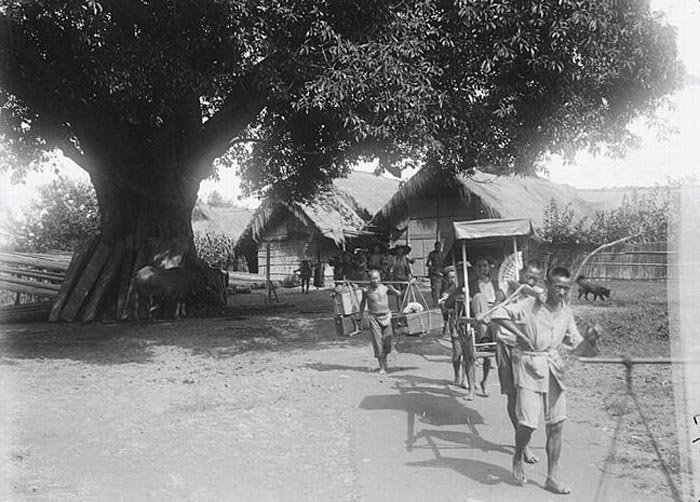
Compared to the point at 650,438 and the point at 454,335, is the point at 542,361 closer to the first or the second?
the point at 650,438

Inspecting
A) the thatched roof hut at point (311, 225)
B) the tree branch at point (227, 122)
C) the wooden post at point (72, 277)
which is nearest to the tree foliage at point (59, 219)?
the thatched roof hut at point (311, 225)

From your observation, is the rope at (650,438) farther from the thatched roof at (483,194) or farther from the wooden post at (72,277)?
the thatched roof at (483,194)

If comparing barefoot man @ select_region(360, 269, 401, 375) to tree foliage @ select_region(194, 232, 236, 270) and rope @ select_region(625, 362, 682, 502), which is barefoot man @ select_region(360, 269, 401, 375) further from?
tree foliage @ select_region(194, 232, 236, 270)

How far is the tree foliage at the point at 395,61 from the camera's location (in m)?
9.24

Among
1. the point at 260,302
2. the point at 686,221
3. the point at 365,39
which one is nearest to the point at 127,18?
the point at 365,39

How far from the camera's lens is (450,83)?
10438mm

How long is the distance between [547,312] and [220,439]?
10.7 feet

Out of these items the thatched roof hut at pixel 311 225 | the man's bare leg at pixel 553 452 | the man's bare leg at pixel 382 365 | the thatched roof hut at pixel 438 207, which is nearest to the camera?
the man's bare leg at pixel 553 452

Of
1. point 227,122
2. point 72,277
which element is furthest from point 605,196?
point 72,277

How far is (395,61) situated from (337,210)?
23603 mm

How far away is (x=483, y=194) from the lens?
27375mm

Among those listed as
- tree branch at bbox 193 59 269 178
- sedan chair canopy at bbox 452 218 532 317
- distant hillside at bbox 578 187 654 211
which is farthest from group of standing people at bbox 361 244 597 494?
distant hillside at bbox 578 187 654 211

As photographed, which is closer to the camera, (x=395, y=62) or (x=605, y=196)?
(x=395, y=62)

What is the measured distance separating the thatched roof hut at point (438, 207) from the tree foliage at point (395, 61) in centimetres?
1485
